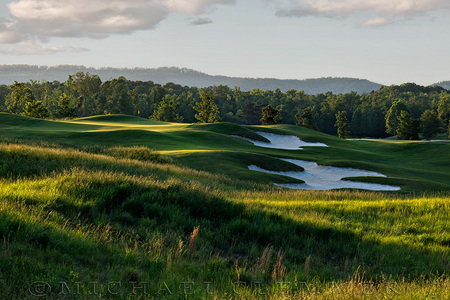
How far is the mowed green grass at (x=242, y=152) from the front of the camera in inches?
1103

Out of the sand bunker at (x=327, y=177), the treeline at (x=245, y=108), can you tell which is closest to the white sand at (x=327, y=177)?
the sand bunker at (x=327, y=177)

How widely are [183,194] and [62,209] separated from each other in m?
3.48

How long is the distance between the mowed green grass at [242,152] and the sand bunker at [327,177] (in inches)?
32.0

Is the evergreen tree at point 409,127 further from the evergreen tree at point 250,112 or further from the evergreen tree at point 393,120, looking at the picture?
the evergreen tree at point 250,112

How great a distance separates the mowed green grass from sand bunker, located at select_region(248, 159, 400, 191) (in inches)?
32.0

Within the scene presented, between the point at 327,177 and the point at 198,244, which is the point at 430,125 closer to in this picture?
the point at 327,177

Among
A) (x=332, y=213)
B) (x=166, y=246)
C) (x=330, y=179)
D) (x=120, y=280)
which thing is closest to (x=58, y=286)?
(x=120, y=280)

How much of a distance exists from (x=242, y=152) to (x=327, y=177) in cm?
821

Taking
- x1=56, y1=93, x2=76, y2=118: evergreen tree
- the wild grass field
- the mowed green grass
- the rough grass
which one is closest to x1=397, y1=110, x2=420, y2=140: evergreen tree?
the mowed green grass

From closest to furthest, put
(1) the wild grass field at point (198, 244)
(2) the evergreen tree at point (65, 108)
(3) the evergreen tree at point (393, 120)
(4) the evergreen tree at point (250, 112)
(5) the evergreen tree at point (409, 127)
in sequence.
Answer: (1) the wild grass field at point (198, 244) < (5) the evergreen tree at point (409, 127) < (2) the evergreen tree at point (65, 108) < (3) the evergreen tree at point (393, 120) < (4) the evergreen tree at point (250, 112)

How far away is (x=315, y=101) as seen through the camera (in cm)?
19350

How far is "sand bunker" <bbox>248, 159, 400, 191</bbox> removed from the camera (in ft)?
86.6

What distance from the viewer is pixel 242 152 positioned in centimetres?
3341

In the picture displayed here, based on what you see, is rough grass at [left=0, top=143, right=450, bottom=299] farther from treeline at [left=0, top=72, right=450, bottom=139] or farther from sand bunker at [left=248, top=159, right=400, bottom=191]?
treeline at [left=0, top=72, right=450, bottom=139]
